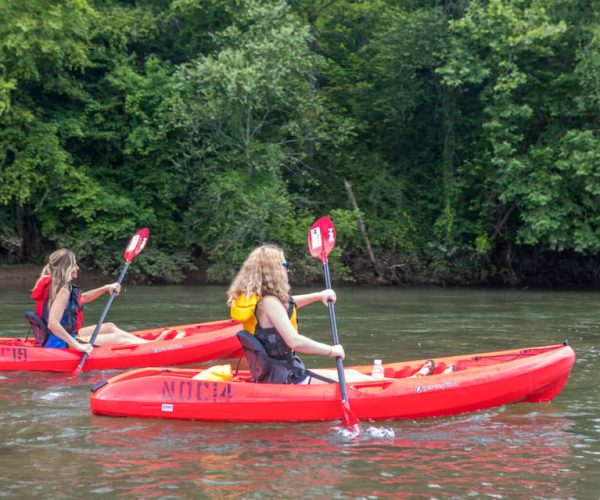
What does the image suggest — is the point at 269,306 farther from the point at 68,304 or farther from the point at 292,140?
the point at 292,140

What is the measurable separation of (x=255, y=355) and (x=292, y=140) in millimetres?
14188

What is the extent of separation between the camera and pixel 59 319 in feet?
27.6

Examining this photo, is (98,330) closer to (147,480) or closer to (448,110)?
(147,480)

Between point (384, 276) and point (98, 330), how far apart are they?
12.4 metres

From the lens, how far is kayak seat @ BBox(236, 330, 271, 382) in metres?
6.33

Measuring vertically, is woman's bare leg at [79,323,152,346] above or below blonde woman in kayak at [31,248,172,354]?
below

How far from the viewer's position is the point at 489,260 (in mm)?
21062

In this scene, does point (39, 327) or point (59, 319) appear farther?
point (39, 327)

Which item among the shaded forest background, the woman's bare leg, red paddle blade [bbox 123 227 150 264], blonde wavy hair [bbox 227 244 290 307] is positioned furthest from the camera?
the shaded forest background

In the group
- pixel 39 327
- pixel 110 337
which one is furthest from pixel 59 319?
pixel 110 337

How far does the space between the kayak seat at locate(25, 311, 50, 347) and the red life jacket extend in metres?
0.04

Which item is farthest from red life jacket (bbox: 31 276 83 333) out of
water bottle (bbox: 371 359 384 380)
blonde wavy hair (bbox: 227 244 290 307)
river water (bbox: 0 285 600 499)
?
water bottle (bbox: 371 359 384 380)

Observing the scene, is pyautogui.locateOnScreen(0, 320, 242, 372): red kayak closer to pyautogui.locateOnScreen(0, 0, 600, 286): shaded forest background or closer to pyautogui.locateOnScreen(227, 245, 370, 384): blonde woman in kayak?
pyautogui.locateOnScreen(227, 245, 370, 384): blonde woman in kayak

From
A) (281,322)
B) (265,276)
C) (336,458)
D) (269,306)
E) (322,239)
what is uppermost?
(322,239)
